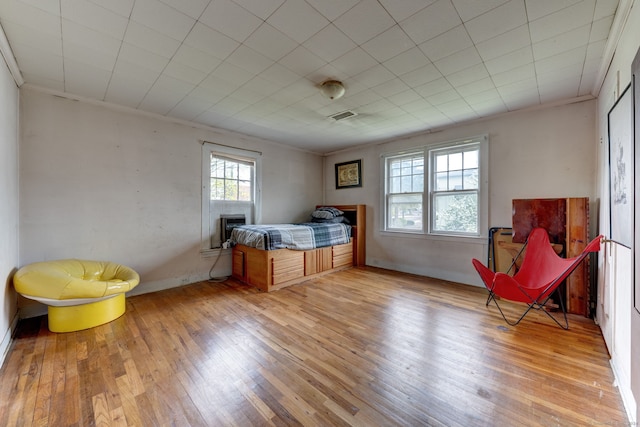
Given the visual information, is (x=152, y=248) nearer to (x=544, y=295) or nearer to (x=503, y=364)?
(x=503, y=364)

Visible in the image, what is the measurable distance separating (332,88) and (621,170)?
2.31 meters

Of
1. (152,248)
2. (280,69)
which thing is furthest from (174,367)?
(280,69)

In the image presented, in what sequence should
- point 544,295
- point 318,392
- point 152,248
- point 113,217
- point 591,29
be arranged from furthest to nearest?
point 152,248
point 113,217
point 544,295
point 591,29
point 318,392

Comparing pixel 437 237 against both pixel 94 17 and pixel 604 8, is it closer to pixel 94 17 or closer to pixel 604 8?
pixel 604 8

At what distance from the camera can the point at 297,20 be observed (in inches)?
68.3

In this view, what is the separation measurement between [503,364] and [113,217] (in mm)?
4402

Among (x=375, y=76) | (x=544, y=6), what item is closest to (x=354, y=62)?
(x=375, y=76)

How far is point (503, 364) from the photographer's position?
187 centimetres

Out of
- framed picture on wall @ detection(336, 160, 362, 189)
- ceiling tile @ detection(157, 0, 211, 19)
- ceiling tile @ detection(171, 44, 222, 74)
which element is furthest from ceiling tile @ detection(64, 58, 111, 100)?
framed picture on wall @ detection(336, 160, 362, 189)

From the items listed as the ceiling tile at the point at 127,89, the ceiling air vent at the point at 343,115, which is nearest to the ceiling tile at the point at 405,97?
the ceiling air vent at the point at 343,115

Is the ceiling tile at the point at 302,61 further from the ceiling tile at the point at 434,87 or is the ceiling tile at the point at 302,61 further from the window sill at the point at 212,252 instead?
the window sill at the point at 212,252

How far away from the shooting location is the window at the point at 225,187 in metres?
4.10

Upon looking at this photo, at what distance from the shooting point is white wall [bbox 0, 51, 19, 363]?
6.72 feet

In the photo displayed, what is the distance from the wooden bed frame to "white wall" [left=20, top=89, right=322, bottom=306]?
2.02ft
